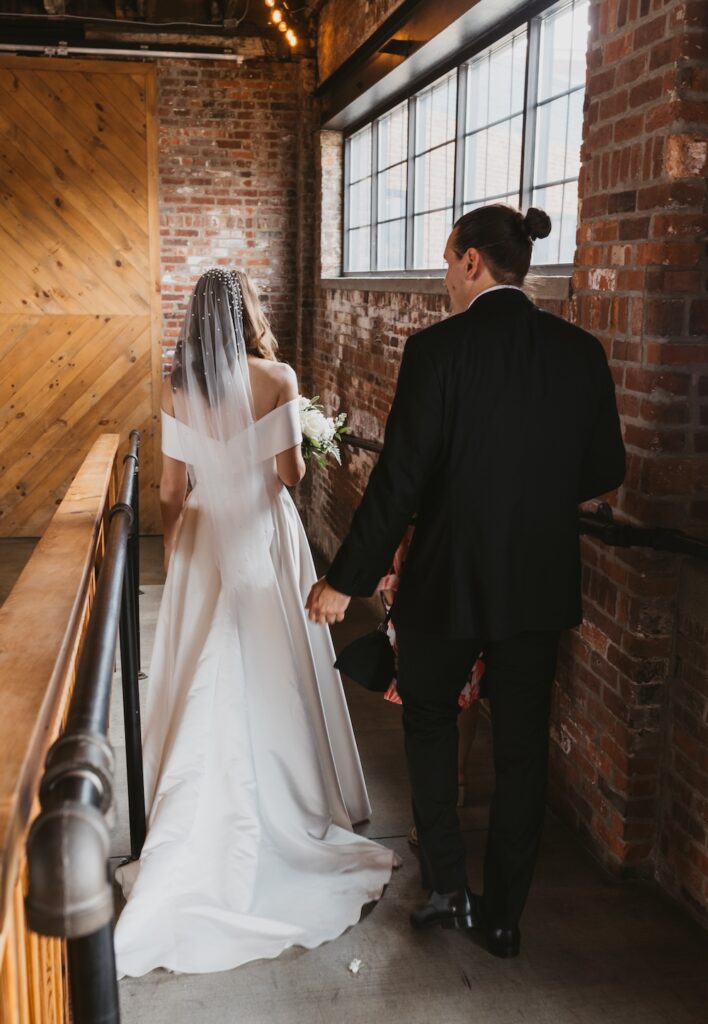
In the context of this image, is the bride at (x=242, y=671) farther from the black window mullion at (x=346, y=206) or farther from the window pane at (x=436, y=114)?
the black window mullion at (x=346, y=206)

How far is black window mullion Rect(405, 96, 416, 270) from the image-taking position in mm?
5527

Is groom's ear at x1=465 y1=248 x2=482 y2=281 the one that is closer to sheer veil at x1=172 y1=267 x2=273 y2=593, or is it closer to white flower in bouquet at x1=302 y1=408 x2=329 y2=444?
sheer veil at x1=172 y1=267 x2=273 y2=593

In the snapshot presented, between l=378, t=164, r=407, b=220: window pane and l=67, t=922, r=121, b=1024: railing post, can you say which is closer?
l=67, t=922, r=121, b=1024: railing post

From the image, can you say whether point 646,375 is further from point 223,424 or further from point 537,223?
point 223,424

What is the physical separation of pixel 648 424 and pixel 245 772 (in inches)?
60.8

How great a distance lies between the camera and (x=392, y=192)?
6.00m

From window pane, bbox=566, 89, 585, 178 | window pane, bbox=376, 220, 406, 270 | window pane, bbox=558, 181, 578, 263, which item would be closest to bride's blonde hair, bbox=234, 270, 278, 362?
window pane, bbox=558, 181, 578, 263

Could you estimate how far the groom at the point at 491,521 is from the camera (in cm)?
228

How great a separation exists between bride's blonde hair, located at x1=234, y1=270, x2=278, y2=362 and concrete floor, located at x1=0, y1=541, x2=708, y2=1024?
1.68 meters

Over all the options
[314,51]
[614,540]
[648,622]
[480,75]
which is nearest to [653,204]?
[614,540]

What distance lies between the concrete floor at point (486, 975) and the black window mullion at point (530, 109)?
8.49 ft

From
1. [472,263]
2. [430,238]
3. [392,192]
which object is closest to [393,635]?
[472,263]

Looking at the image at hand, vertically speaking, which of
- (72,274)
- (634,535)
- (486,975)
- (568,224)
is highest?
(568,224)

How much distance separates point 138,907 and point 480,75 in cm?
380
